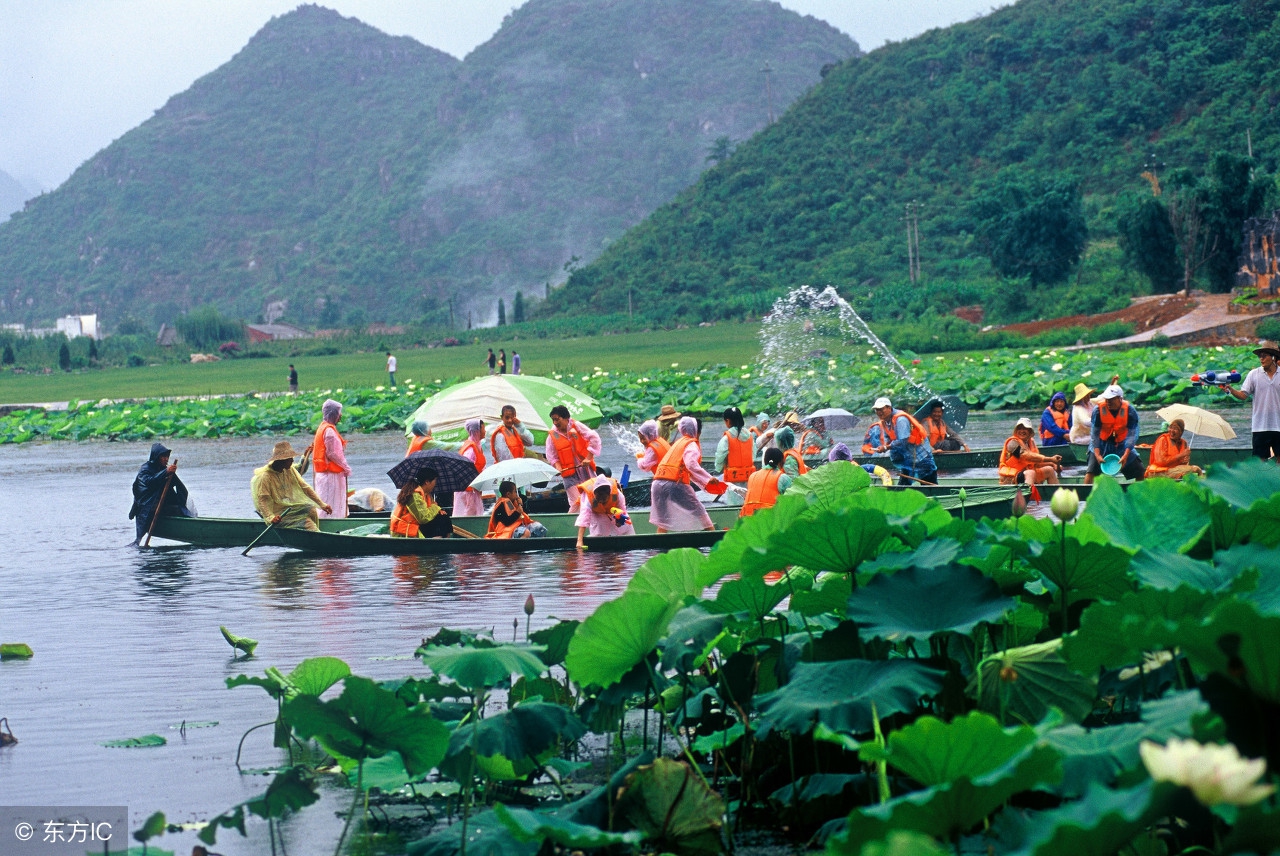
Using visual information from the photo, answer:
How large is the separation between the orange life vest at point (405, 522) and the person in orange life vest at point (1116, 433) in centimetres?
673

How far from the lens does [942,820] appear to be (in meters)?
3.12

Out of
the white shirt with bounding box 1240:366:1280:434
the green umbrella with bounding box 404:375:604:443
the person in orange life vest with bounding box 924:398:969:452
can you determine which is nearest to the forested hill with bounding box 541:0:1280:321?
the person in orange life vest with bounding box 924:398:969:452

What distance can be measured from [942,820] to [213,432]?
115ft

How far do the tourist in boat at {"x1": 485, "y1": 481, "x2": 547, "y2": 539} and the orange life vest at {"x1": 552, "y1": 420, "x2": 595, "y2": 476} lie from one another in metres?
1.01

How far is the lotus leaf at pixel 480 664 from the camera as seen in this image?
4754 mm

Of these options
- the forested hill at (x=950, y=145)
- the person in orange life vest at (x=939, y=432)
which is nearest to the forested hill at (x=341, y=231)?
the forested hill at (x=950, y=145)

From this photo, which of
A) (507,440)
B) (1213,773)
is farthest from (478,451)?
(1213,773)

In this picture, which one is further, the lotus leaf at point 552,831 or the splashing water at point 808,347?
the splashing water at point 808,347

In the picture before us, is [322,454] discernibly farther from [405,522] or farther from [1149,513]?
[1149,513]

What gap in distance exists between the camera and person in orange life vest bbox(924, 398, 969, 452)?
16700 millimetres

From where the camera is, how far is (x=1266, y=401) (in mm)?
13188

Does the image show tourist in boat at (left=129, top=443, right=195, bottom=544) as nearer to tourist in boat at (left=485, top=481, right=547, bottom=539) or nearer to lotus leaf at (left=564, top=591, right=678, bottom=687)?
tourist in boat at (left=485, top=481, right=547, bottom=539)

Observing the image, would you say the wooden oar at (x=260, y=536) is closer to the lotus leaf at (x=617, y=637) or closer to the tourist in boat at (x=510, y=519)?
the tourist in boat at (x=510, y=519)

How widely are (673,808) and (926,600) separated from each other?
40.3 inches
